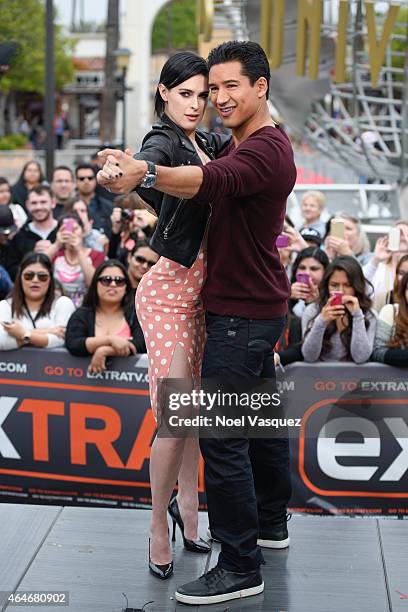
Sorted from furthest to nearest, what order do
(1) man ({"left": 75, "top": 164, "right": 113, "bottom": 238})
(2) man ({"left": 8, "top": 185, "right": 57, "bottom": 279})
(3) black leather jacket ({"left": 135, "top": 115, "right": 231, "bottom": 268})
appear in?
(1) man ({"left": 75, "top": 164, "right": 113, "bottom": 238}), (2) man ({"left": 8, "top": 185, "right": 57, "bottom": 279}), (3) black leather jacket ({"left": 135, "top": 115, "right": 231, "bottom": 268})

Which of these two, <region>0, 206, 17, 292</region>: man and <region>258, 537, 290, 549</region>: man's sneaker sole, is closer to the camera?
<region>258, 537, 290, 549</region>: man's sneaker sole

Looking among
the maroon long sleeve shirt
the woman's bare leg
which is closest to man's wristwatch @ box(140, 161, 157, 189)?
the maroon long sleeve shirt

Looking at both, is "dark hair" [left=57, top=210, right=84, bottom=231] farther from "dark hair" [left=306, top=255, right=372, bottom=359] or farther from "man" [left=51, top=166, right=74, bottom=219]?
"dark hair" [left=306, top=255, right=372, bottom=359]

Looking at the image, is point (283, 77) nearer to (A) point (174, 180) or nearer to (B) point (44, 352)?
(B) point (44, 352)

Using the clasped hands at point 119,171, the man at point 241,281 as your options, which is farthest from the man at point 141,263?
the clasped hands at point 119,171

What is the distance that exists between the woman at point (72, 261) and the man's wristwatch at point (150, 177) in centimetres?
347

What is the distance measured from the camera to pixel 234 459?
3.54 m

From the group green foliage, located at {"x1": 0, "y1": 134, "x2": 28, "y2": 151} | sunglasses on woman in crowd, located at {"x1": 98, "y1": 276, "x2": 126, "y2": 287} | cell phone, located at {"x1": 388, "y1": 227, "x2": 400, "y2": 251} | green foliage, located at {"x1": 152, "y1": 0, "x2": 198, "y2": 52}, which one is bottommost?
green foliage, located at {"x1": 0, "y1": 134, "x2": 28, "y2": 151}

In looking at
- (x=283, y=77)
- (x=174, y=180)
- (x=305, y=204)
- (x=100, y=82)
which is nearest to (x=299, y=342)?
(x=174, y=180)

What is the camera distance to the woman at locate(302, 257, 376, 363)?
5168 millimetres

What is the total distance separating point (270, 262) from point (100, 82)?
54073mm

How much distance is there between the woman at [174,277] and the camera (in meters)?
3.41

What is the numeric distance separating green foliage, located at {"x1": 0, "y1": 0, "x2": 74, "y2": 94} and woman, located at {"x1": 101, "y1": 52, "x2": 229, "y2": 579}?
1545 centimetres

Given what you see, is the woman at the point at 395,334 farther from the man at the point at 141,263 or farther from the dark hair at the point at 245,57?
the dark hair at the point at 245,57
